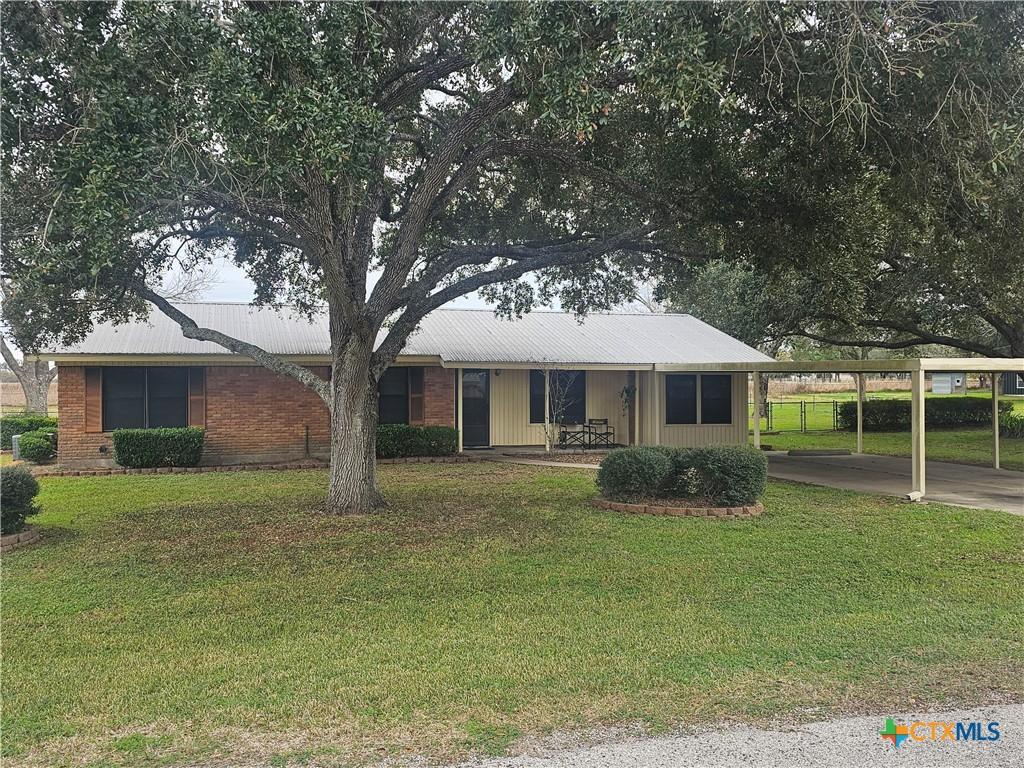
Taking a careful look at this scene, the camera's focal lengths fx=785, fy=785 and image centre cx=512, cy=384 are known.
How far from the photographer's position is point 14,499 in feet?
28.9

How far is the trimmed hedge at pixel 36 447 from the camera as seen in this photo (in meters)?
16.7

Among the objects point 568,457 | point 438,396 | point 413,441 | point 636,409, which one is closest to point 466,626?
point 413,441

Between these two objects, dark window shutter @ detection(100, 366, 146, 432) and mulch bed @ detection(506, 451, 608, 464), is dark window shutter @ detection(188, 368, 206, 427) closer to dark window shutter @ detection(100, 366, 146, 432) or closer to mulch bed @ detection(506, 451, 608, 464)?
dark window shutter @ detection(100, 366, 146, 432)

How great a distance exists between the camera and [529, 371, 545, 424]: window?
19516 millimetres

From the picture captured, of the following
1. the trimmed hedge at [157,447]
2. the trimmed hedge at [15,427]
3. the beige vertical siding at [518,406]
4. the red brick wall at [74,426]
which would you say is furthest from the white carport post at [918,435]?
the trimmed hedge at [15,427]

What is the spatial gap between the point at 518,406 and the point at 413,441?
3335 millimetres

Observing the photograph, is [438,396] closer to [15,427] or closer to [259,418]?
[259,418]

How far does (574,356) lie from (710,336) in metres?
5.41

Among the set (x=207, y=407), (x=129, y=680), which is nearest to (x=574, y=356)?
(x=207, y=407)

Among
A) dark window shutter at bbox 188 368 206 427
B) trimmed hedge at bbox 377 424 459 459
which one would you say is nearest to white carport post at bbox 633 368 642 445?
trimmed hedge at bbox 377 424 459 459

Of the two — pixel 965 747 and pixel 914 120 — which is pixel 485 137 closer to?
pixel 914 120

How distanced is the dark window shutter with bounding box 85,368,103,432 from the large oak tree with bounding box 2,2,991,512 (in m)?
3.45

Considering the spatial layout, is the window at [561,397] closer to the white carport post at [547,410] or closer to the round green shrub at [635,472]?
the white carport post at [547,410]

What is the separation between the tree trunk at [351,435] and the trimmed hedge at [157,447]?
6252 mm
